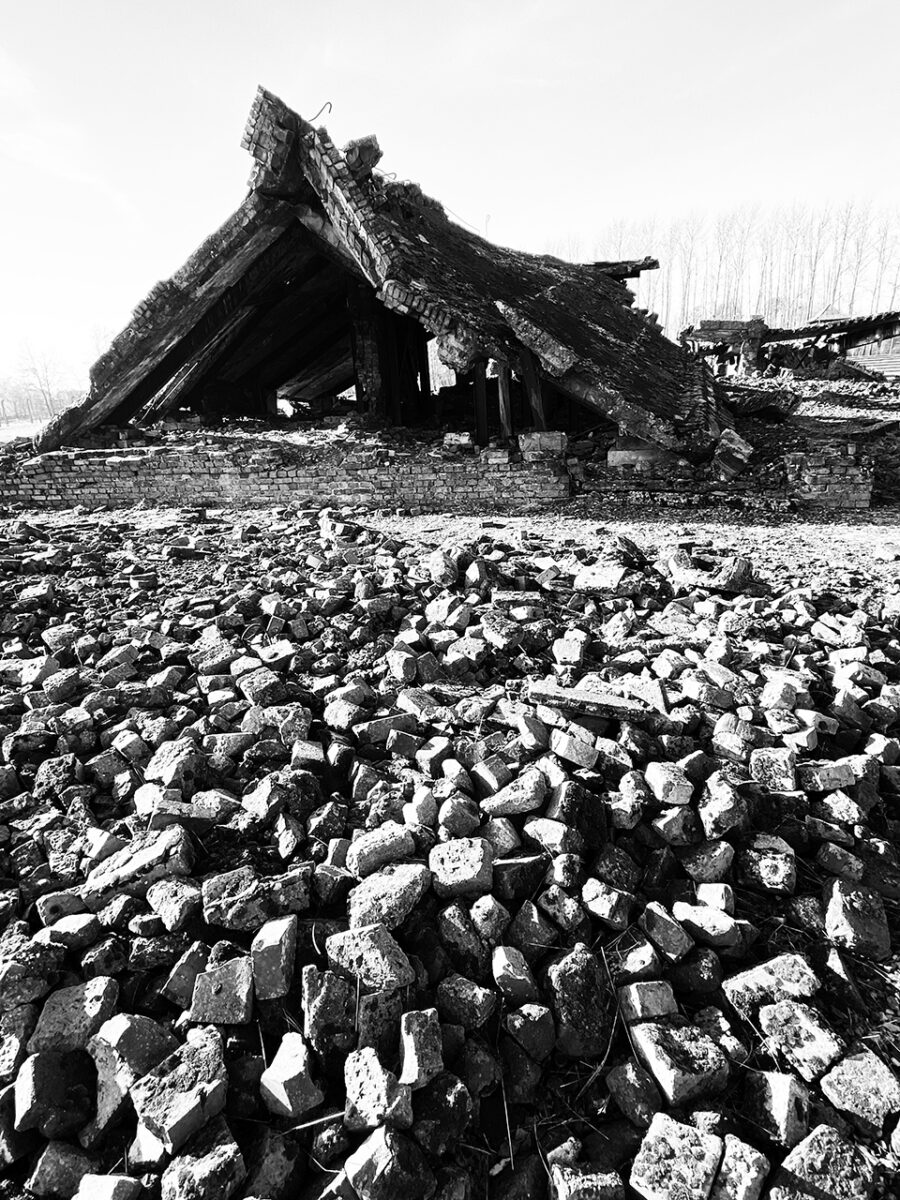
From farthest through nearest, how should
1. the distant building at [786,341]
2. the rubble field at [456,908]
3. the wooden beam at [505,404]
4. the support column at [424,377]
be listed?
the distant building at [786,341] < the support column at [424,377] < the wooden beam at [505,404] < the rubble field at [456,908]

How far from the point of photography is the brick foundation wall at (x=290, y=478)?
8.12 meters

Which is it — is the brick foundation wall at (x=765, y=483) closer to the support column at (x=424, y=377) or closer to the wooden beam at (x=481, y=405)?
the wooden beam at (x=481, y=405)

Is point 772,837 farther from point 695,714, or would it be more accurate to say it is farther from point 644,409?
point 644,409

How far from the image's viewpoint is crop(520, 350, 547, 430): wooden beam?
25.8 feet

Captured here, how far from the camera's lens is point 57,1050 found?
1.72 m

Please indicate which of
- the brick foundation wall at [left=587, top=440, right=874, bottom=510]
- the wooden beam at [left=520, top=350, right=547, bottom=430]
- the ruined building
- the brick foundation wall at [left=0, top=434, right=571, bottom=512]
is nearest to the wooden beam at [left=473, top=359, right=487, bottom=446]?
the ruined building

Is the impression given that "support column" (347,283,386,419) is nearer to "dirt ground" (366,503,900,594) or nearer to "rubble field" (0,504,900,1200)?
"dirt ground" (366,503,900,594)

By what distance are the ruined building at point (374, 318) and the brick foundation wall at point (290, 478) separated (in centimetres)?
67

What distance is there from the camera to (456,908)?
6.63 ft

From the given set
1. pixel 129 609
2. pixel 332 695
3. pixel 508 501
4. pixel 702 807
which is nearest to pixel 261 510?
pixel 508 501

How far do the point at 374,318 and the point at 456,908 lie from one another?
11073 mm

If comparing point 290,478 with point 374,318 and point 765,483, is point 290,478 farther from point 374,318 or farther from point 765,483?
point 765,483

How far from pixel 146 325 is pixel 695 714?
9.23 meters

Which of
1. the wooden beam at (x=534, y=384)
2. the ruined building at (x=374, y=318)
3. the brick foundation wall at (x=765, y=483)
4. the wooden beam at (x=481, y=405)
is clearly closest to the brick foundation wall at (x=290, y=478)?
the wooden beam at (x=534, y=384)
